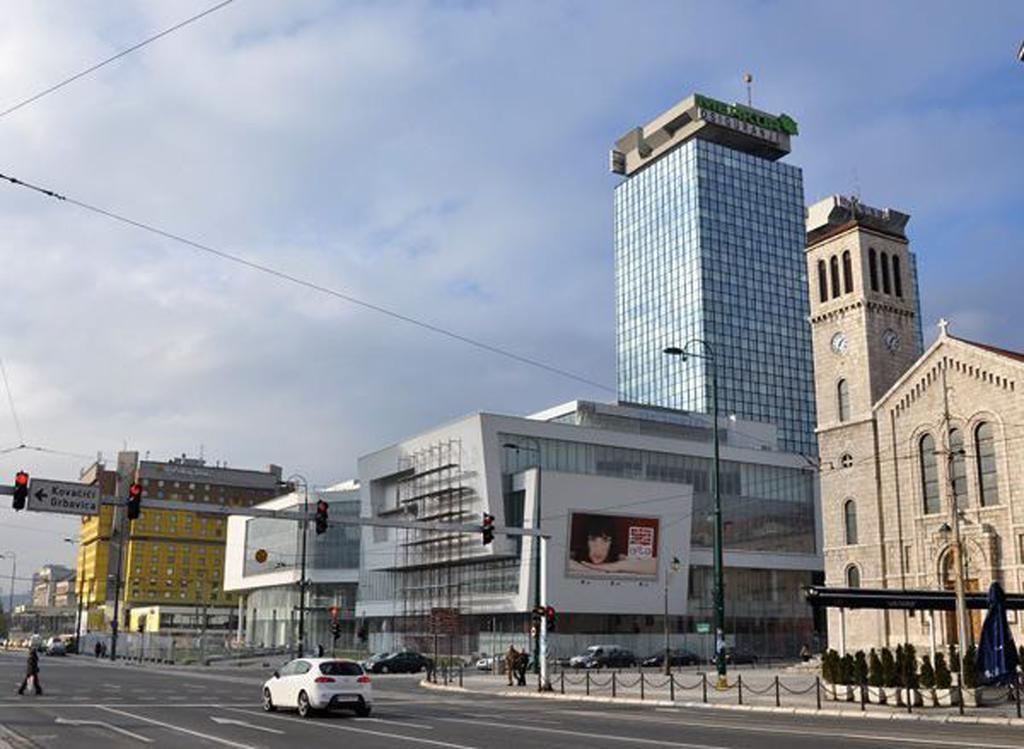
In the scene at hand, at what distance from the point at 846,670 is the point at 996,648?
4402 millimetres

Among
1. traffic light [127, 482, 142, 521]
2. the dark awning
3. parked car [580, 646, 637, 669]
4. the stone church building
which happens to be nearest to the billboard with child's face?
parked car [580, 646, 637, 669]

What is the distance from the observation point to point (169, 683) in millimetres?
45969

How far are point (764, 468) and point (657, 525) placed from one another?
53.2 feet

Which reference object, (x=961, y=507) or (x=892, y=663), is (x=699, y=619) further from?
(x=892, y=663)

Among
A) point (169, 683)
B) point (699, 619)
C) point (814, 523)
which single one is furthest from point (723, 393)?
point (169, 683)

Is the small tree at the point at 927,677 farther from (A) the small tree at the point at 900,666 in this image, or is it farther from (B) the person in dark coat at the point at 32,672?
(B) the person in dark coat at the point at 32,672

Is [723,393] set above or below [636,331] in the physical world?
below

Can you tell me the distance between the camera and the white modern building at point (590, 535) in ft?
257

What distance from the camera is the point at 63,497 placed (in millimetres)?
28484

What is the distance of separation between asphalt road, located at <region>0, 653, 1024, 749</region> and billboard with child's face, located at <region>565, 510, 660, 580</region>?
4534cm

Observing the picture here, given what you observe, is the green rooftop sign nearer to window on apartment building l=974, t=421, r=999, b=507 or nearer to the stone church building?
the stone church building

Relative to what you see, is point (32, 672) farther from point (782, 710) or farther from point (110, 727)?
point (782, 710)

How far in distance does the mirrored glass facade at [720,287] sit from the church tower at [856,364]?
296ft

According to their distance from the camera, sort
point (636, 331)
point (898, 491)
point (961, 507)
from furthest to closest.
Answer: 1. point (636, 331)
2. point (898, 491)
3. point (961, 507)
